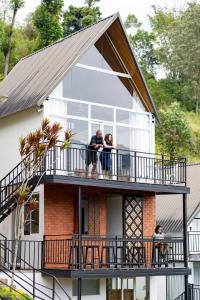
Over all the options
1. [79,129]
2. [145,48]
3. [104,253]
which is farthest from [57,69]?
[145,48]

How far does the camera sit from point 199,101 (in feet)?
232

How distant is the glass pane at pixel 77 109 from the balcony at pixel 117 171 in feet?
4.47

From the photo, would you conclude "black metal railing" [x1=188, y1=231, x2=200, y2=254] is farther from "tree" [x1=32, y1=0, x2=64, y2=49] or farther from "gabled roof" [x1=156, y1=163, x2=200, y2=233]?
"tree" [x1=32, y1=0, x2=64, y2=49]

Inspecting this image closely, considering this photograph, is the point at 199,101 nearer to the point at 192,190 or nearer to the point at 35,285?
the point at 192,190

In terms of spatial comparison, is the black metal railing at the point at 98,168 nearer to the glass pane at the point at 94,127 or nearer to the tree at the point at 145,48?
the glass pane at the point at 94,127

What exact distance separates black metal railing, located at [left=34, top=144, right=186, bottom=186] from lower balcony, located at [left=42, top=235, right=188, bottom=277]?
2.36m

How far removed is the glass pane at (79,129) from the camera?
85.4 ft

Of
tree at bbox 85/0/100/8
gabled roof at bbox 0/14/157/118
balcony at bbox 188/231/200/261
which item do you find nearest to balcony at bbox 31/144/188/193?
gabled roof at bbox 0/14/157/118

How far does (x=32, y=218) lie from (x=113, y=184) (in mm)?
3316

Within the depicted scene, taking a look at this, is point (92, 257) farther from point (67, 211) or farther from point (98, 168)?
point (98, 168)

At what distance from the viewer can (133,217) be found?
1093 inches

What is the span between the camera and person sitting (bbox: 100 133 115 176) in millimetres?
25266

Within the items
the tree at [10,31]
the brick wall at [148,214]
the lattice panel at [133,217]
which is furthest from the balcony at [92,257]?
the tree at [10,31]

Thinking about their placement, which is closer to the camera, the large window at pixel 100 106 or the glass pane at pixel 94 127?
the large window at pixel 100 106
